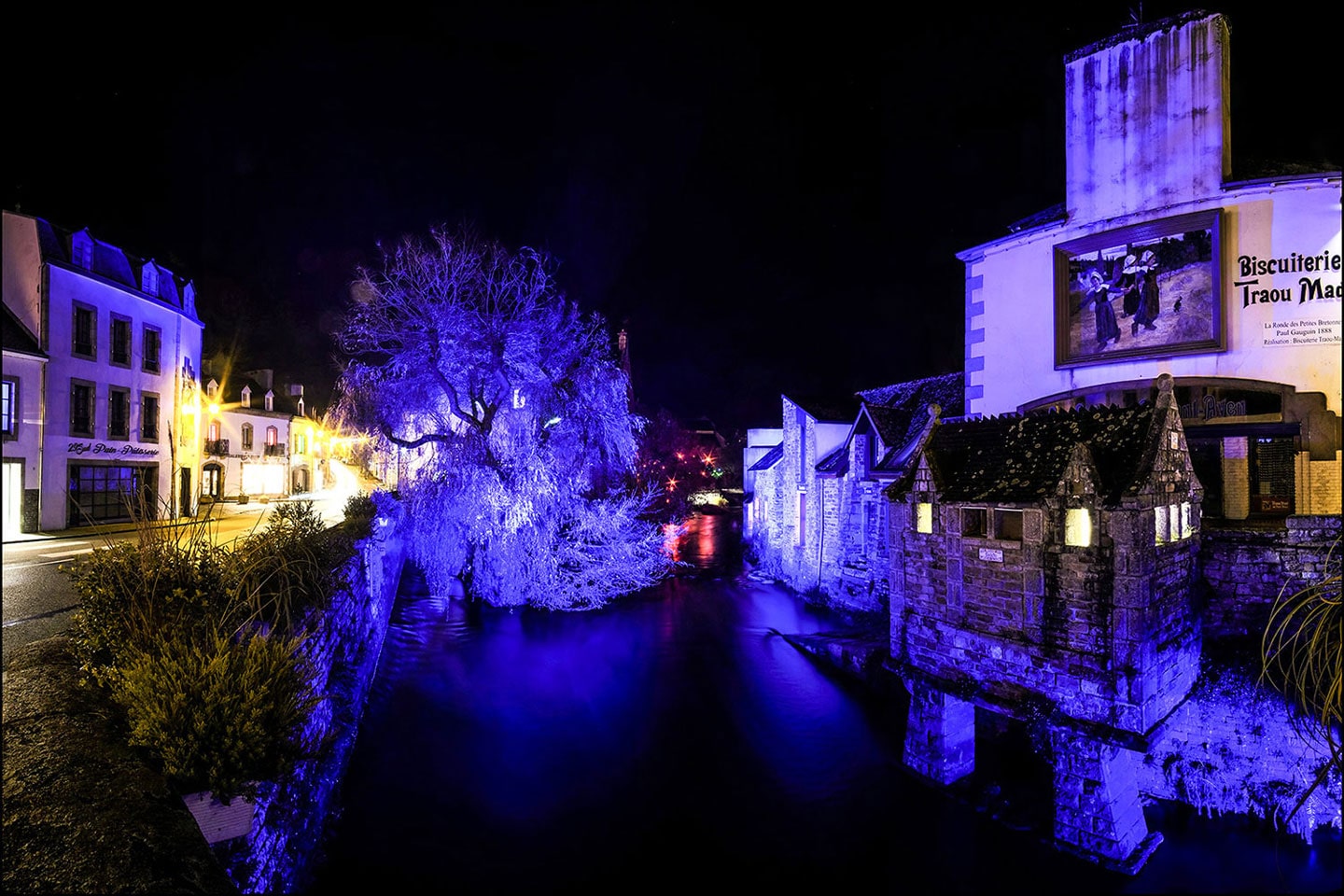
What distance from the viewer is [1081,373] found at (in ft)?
41.1

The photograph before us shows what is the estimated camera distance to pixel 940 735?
10906mm

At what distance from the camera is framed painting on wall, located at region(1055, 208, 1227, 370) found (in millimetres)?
11266

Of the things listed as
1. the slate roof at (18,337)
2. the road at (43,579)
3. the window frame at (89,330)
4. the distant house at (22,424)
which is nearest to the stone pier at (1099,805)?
the road at (43,579)

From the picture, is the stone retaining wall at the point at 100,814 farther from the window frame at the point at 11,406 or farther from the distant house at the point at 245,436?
the distant house at the point at 245,436

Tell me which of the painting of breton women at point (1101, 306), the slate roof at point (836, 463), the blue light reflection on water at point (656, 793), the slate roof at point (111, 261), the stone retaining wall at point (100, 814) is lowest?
the blue light reflection on water at point (656, 793)

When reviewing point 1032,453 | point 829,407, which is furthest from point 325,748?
point 829,407

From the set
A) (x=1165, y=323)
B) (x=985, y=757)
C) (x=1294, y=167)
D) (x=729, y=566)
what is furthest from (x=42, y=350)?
(x=1294, y=167)

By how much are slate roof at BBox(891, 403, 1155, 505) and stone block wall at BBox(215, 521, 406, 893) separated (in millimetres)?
→ 9596

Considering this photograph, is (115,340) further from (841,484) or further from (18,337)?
(841,484)

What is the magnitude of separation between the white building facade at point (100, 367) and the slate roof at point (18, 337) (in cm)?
13

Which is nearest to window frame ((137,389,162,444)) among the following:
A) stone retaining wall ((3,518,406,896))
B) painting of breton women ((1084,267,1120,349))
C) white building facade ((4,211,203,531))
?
white building facade ((4,211,203,531))

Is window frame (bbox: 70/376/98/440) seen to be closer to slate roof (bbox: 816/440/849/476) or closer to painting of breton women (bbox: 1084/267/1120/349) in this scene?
slate roof (bbox: 816/440/849/476)

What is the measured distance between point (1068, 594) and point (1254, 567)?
3610 millimetres

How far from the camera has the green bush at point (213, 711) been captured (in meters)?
5.22
